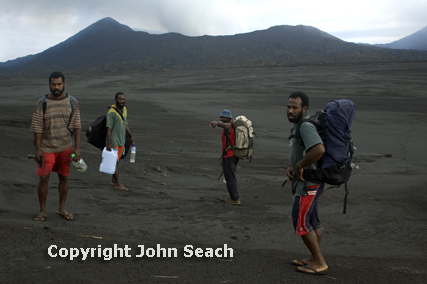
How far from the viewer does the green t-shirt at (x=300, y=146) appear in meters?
3.39

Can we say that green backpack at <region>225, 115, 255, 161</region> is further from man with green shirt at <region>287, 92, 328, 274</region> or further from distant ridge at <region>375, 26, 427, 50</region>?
distant ridge at <region>375, 26, 427, 50</region>

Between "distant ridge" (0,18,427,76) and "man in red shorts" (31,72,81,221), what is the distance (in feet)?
198

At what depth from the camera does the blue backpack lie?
3.50 m

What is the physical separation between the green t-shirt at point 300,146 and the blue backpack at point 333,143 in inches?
2.4

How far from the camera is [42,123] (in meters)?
4.54

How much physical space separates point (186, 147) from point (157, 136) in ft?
6.59

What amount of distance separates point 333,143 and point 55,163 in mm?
3157

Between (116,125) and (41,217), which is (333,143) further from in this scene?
(116,125)

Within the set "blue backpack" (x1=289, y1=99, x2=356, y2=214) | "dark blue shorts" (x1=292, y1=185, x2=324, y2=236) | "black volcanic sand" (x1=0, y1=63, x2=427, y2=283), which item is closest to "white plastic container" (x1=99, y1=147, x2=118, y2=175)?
"black volcanic sand" (x1=0, y1=63, x2=427, y2=283)

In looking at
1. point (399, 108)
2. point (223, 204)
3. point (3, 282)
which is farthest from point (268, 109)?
point (3, 282)

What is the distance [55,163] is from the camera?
4812 millimetres

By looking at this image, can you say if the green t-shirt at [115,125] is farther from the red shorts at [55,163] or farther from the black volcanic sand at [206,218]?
→ the red shorts at [55,163]

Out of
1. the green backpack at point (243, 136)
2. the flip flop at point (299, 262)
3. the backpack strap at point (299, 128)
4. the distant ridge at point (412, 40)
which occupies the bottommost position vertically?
the flip flop at point (299, 262)

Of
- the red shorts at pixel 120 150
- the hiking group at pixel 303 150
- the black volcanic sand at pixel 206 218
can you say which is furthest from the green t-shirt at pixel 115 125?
the hiking group at pixel 303 150
